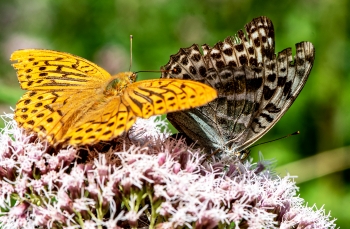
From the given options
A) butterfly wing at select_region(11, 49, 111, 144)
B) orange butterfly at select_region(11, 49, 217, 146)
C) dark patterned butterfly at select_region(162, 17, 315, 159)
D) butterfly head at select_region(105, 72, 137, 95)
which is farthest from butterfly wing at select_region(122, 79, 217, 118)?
dark patterned butterfly at select_region(162, 17, 315, 159)

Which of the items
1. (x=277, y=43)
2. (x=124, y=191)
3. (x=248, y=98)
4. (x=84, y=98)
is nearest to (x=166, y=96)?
(x=124, y=191)

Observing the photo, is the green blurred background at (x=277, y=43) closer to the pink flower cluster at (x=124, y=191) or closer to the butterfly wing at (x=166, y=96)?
the pink flower cluster at (x=124, y=191)

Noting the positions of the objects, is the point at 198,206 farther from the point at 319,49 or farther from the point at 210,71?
the point at 319,49

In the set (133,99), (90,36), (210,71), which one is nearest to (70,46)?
(90,36)

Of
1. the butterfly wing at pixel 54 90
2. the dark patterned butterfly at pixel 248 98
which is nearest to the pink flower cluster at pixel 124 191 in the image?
the butterfly wing at pixel 54 90

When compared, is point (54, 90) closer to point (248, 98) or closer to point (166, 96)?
point (166, 96)
